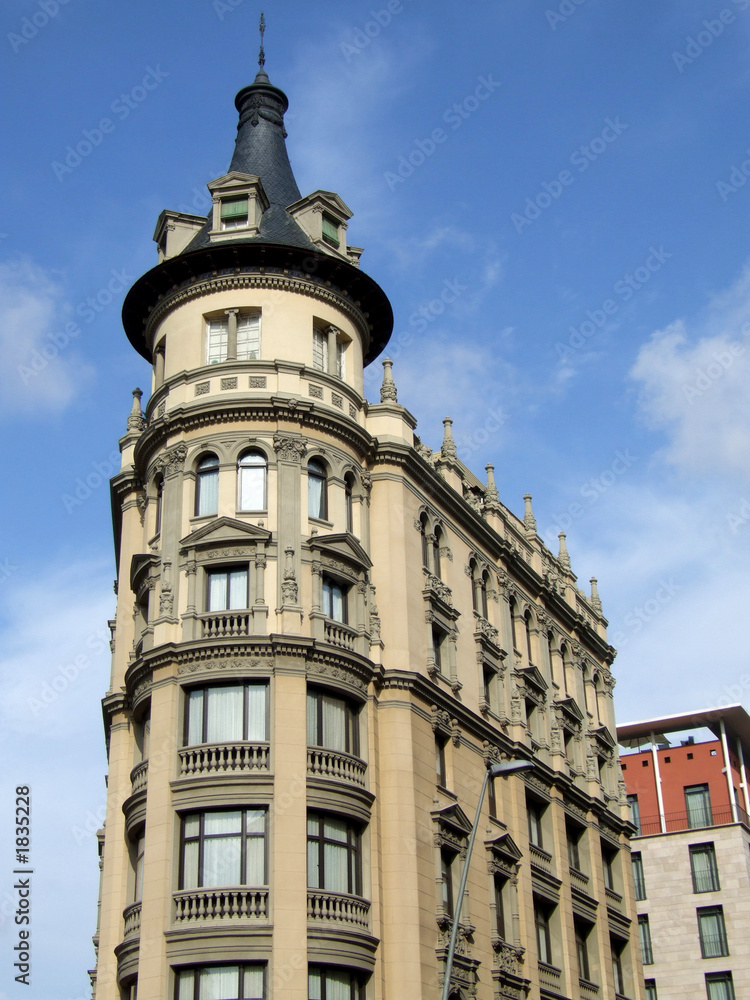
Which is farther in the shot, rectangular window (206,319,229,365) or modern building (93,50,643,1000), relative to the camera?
rectangular window (206,319,229,365)

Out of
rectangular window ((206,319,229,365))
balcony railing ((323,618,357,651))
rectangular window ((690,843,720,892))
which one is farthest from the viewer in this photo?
rectangular window ((690,843,720,892))

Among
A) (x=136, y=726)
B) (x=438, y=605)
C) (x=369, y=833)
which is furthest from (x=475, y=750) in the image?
(x=136, y=726)

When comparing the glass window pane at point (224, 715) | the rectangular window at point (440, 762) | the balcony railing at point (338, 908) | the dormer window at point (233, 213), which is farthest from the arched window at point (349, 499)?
the balcony railing at point (338, 908)

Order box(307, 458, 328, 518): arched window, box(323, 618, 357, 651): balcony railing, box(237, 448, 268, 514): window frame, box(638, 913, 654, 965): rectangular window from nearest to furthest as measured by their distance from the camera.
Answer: box(323, 618, 357, 651): balcony railing
box(237, 448, 268, 514): window frame
box(307, 458, 328, 518): arched window
box(638, 913, 654, 965): rectangular window

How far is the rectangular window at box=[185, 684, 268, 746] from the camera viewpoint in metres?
38.3

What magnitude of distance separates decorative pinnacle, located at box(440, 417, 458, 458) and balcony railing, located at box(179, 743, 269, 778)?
18.0m

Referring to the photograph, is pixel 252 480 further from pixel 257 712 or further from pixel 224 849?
pixel 224 849

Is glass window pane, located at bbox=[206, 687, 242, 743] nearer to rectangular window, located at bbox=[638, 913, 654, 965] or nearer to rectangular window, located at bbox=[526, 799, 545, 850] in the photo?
rectangular window, located at bbox=[526, 799, 545, 850]

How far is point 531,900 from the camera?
158ft

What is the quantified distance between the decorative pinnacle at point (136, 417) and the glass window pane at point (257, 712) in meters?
14.4

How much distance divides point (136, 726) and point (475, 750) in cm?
1242

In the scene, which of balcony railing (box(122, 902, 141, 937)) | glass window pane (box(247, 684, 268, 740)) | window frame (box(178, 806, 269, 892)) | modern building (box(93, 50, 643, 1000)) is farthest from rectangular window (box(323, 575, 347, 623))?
balcony railing (box(122, 902, 141, 937))

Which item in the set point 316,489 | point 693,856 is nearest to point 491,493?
point 316,489

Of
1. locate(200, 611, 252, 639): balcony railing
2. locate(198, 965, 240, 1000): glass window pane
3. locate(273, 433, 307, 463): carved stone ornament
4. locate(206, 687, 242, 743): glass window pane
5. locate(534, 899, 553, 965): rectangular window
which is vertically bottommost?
locate(198, 965, 240, 1000): glass window pane
